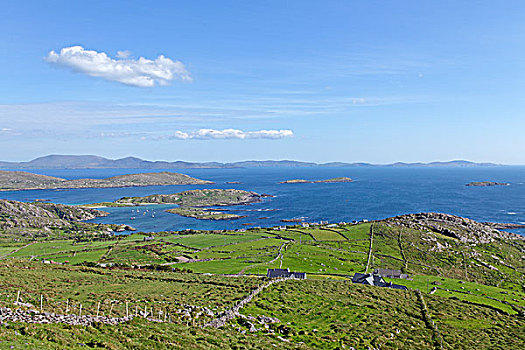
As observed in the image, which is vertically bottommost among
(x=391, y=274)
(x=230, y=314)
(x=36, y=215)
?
(x=391, y=274)

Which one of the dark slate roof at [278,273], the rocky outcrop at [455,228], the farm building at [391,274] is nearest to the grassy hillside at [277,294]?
the dark slate roof at [278,273]

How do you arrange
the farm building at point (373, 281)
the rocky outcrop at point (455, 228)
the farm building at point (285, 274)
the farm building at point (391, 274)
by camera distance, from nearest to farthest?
1. the farm building at point (285, 274)
2. the farm building at point (373, 281)
3. the farm building at point (391, 274)
4. the rocky outcrop at point (455, 228)

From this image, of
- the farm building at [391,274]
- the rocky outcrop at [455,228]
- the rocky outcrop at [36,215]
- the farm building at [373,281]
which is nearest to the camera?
A: the farm building at [373,281]

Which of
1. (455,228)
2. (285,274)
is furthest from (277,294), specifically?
(455,228)

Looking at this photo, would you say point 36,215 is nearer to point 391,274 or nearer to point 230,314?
point 391,274

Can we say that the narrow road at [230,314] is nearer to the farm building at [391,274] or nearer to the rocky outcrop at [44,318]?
the rocky outcrop at [44,318]

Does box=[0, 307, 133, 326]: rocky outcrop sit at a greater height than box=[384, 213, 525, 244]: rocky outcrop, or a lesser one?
greater

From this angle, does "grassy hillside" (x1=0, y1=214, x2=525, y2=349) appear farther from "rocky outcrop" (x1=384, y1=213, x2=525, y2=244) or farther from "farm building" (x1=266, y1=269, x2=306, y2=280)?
"rocky outcrop" (x1=384, y1=213, x2=525, y2=244)

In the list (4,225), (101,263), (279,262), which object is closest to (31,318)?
(101,263)

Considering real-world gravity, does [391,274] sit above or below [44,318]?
below

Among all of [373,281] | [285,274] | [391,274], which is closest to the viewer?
[285,274]

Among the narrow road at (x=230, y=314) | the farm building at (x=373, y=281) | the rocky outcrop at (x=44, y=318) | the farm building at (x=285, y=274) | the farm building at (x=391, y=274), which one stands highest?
the rocky outcrop at (x=44, y=318)

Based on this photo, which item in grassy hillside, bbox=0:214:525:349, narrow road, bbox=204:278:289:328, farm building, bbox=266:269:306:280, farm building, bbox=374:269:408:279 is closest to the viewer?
grassy hillside, bbox=0:214:525:349

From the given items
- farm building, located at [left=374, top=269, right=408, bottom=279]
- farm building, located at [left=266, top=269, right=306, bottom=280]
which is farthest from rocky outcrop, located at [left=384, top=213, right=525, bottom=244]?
farm building, located at [left=266, top=269, right=306, bottom=280]
